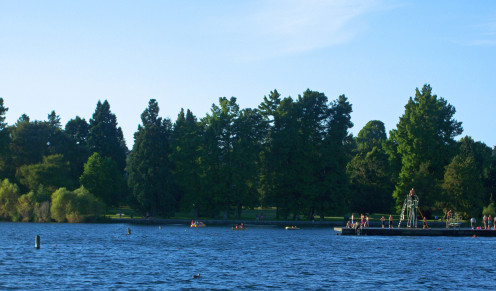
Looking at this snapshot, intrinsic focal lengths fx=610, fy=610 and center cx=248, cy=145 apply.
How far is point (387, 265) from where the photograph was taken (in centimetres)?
5347

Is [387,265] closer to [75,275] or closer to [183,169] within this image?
[75,275]

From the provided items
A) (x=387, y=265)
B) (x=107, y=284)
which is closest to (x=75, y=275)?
(x=107, y=284)

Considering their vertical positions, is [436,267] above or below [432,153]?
below

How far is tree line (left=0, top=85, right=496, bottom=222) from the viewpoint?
400 feet

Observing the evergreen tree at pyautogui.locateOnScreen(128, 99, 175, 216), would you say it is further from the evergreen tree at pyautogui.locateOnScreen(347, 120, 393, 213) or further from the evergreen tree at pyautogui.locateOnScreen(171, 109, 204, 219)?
the evergreen tree at pyautogui.locateOnScreen(347, 120, 393, 213)

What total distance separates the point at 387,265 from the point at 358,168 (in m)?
93.0

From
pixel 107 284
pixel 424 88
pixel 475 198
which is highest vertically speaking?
pixel 424 88

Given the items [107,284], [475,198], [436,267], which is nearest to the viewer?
[107,284]

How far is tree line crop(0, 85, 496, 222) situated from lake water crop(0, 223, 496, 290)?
40000 millimetres

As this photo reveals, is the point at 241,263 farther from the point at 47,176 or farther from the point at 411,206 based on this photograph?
the point at 47,176

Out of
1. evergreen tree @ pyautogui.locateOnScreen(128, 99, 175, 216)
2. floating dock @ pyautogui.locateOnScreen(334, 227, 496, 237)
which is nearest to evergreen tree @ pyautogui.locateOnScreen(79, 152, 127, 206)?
evergreen tree @ pyautogui.locateOnScreen(128, 99, 175, 216)

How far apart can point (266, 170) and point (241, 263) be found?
74686 mm

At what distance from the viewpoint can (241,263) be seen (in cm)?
5375


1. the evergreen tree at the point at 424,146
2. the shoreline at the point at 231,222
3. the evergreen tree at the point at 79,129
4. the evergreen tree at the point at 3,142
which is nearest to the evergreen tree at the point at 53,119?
the evergreen tree at the point at 79,129
